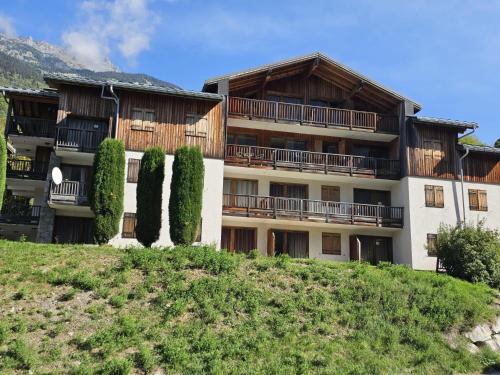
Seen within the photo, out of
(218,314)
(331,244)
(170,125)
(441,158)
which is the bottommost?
(218,314)

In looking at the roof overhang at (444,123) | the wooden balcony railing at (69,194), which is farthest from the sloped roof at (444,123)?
the wooden balcony railing at (69,194)

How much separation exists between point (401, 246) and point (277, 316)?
15157 millimetres

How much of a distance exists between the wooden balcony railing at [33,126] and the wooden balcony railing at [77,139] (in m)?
2.34

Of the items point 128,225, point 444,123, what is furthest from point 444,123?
point 128,225

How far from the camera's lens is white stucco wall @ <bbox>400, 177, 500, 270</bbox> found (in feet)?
102

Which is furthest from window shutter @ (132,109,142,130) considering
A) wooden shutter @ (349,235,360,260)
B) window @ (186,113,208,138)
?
wooden shutter @ (349,235,360,260)

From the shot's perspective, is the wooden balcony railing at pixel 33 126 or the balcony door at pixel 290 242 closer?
the wooden balcony railing at pixel 33 126

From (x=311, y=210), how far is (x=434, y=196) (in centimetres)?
712

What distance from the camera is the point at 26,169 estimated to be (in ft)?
101

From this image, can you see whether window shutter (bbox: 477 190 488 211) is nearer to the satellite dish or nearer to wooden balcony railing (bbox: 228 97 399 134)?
wooden balcony railing (bbox: 228 97 399 134)

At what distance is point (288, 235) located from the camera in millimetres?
31984

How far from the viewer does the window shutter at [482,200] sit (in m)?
32.6

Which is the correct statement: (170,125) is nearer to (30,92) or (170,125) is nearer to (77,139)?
(77,139)

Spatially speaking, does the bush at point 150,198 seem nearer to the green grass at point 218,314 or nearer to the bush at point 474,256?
the green grass at point 218,314
